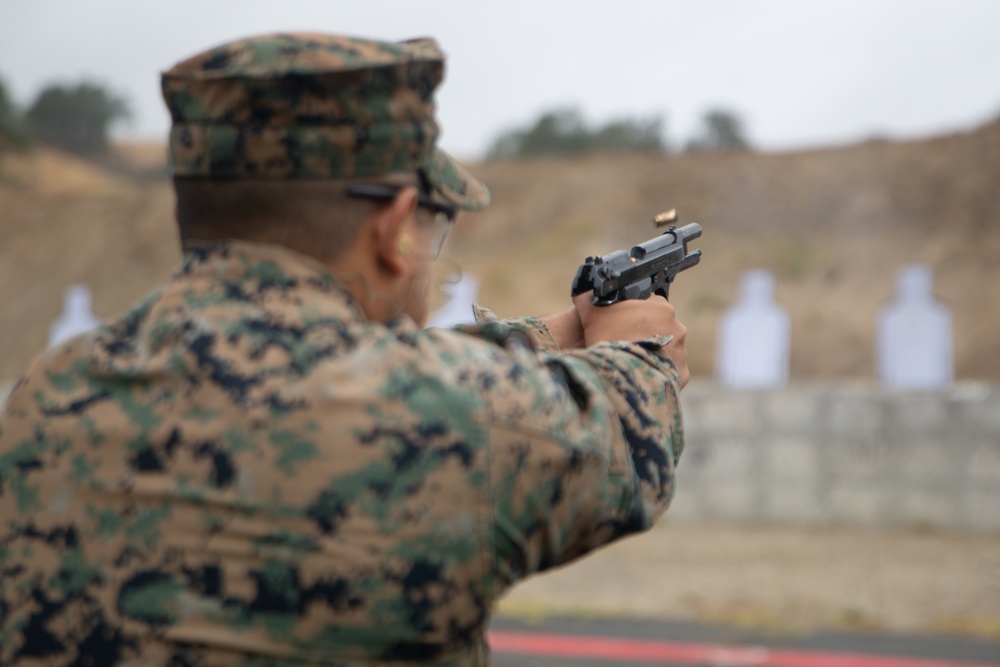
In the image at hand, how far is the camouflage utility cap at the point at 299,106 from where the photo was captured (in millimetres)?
1242

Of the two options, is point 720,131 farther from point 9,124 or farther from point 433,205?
point 433,205

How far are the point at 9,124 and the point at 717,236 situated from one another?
2092 cm

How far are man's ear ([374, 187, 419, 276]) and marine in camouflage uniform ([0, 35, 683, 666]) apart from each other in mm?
36

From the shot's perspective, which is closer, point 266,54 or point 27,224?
point 266,54

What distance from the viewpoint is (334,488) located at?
3.90 feet

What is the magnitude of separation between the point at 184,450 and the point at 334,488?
0.16m

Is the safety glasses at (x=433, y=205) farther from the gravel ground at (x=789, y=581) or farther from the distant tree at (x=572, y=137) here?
the distant tree at (x=572, y=137)

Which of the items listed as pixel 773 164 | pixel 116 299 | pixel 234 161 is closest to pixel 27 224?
pixel 116 299

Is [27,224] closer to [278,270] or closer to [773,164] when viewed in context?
[773,164]

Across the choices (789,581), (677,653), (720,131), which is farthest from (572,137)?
(677,653)

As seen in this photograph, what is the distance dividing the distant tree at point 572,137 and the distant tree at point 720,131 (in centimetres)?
162

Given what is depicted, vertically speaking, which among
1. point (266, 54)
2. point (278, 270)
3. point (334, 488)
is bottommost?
point (334, 488)

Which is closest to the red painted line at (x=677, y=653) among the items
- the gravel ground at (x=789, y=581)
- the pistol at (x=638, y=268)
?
the gravel ground at (x=789, y=581)

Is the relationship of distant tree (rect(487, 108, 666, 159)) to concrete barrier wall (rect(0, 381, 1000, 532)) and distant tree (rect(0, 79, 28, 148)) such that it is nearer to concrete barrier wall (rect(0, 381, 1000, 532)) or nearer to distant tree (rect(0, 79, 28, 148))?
distant tree (rect(0, 79, 28, 148))
